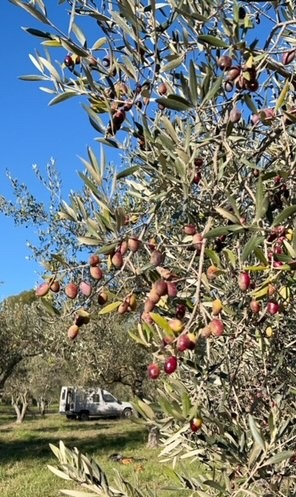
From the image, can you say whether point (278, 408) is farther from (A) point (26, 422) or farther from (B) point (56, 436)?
(A) point (26, 422)

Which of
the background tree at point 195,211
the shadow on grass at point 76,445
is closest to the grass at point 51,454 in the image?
the shadow on grass at point 76,445

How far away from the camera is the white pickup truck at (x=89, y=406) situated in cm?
3638

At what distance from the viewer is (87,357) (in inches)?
695

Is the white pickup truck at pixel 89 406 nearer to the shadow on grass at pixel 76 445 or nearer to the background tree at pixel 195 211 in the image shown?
the shadow on grass at pixel 76 445

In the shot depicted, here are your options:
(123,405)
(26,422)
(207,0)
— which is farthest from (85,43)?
(123,405)

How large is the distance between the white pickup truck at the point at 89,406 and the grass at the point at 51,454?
3.19 metres

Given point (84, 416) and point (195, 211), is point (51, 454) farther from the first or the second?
point (84, 416)

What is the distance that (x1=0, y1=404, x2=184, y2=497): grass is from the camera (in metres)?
12.0

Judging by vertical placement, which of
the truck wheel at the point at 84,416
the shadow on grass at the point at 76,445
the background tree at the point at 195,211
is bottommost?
the truck wheel at the point at 84,416

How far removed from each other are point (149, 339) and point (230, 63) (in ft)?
3.16

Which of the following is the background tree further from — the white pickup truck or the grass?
the white pickup truck

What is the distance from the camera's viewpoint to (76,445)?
69.3 ft

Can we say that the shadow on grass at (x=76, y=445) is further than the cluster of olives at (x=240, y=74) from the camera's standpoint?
Yes

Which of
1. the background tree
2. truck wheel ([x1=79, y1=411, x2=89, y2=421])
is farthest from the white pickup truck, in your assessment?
the background tree
